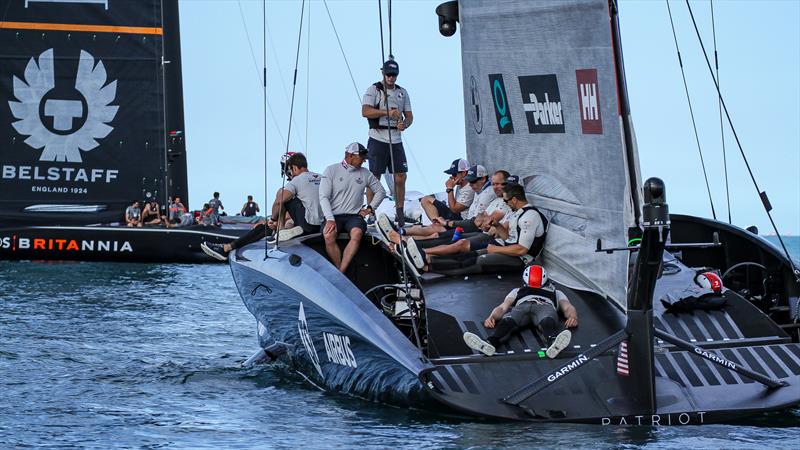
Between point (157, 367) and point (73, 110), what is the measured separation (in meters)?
19.9

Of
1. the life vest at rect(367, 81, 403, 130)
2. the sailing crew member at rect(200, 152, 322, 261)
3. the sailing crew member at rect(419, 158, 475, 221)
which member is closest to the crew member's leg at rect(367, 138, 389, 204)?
the life vest at rect(367, 81, 403, 130)

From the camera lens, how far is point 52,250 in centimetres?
2759

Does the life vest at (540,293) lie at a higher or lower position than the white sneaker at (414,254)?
lower

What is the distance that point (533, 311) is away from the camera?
8.15m

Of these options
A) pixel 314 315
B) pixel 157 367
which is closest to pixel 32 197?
pixel 157 367

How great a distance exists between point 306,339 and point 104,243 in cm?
1925

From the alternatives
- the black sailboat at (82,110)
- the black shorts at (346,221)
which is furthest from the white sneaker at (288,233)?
the black sailboat at (82,110)

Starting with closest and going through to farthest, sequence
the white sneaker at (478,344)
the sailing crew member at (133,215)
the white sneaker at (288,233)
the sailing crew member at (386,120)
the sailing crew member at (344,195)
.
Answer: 1. the white sneaker at (478,344)
2. the sailing crew member at (344,195)
3. the white sneaker at (288,233)
4. the sailing crew member at (386,120)
5. the sailing crew member at (133,215)

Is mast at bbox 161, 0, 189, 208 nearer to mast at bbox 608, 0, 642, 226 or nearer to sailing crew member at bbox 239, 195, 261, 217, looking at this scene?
sailing crew member at bbox 239, 195, 261, 217

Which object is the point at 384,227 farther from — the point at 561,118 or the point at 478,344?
the point at 478,344

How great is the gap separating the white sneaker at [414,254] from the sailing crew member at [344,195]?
0.94 m

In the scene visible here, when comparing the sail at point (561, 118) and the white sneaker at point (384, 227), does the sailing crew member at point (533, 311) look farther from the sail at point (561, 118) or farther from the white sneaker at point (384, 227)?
the white sneaker at point (384, 227)

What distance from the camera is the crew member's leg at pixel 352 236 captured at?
32.8 ft

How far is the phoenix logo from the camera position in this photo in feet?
96.4
